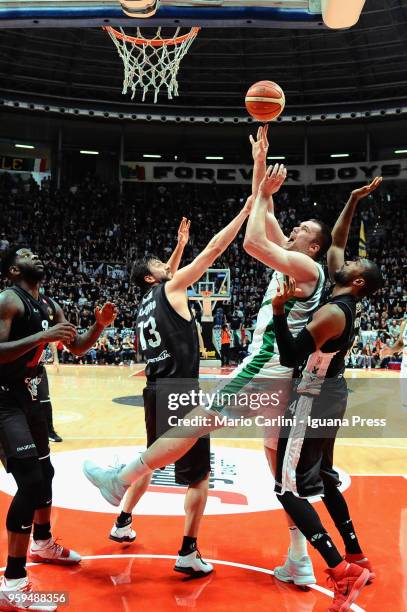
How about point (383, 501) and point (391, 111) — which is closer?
point (383, 501)

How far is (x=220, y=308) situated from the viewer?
22891 millimetres

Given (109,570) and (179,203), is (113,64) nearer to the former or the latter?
(179,203)

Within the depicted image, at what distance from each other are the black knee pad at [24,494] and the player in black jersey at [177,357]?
656mm

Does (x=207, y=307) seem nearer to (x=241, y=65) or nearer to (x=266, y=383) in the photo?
(x=241, y=65)

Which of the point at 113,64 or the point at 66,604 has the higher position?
the point at 113,64

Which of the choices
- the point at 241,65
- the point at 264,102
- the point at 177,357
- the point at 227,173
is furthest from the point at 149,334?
the point at 227,173

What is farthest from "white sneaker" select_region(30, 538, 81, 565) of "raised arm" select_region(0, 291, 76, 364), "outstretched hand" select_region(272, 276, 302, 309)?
"outstretched hand" select_region(272, 276, 302, 309)

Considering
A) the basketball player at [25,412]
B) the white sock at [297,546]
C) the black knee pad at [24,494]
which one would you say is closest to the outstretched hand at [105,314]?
the basketball player at [25,412]

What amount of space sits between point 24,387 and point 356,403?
28.1 ft

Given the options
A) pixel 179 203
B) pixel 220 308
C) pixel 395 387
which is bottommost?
pixel 395 387

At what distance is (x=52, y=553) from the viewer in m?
3.74

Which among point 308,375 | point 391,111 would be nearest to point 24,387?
point 308,375

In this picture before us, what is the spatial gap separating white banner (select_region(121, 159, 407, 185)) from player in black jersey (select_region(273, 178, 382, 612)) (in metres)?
26.9

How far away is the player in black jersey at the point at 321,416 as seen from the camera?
318cm
